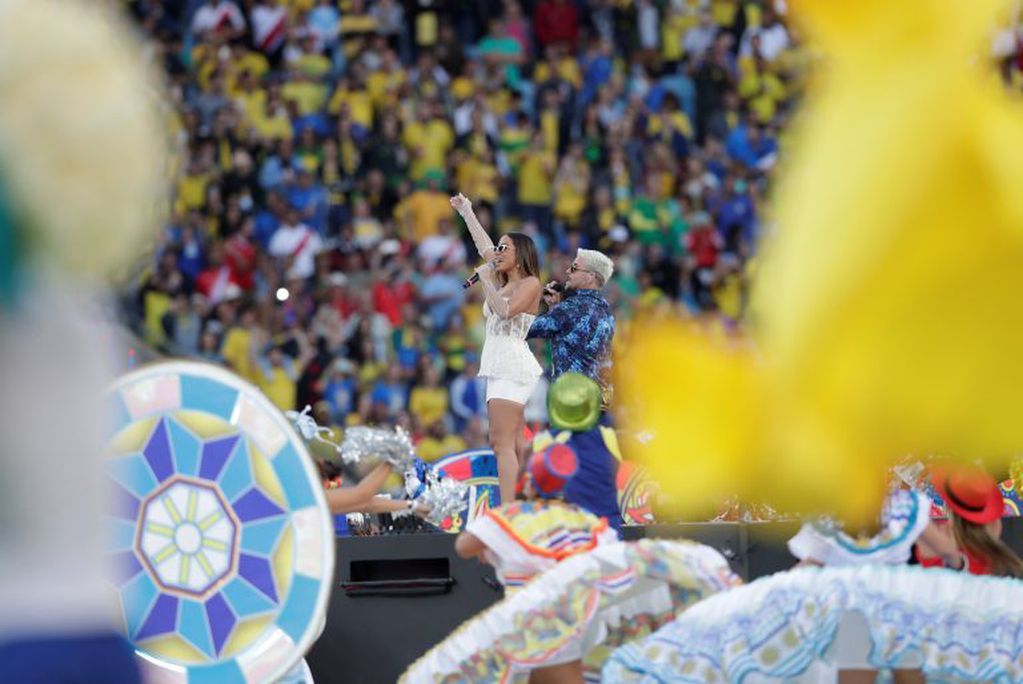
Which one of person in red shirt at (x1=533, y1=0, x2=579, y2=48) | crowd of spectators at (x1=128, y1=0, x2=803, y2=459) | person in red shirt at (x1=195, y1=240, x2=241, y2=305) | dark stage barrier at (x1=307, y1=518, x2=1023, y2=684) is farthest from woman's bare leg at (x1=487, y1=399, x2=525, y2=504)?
person in red shirt at (x1=533, y1=0, x2=579, y2=48)

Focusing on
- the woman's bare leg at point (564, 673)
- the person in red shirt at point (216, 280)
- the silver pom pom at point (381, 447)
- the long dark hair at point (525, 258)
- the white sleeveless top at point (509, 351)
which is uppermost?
the person in red shirt at point (216, 280)

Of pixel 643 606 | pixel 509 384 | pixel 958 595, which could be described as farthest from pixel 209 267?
pixel 958 595

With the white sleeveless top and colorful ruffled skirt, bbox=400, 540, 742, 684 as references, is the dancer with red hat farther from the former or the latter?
the white sleeveless top

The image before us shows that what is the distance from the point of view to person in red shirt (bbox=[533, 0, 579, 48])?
1559cm

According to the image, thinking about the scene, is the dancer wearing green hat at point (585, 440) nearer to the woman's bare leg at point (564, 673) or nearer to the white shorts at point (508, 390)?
the woman's bare leg at point (564, 673)

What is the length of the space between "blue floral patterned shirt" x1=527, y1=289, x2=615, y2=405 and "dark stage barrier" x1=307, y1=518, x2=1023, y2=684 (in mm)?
1088

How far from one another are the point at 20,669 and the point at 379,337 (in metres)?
11.3

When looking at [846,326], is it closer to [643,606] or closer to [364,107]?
[643,606]

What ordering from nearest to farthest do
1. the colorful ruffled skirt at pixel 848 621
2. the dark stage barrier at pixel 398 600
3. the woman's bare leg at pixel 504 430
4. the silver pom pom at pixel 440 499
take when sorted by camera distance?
the colorful ruffled skirt at pixel 848 621 → the silver pom pom at pixel 440 499 → the dark stage barrier at pixel 398 600 → the woman's bare leg at pixel 504 430

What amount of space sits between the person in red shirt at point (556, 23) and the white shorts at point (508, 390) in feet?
26.0

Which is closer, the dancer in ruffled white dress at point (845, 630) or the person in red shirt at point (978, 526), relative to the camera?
the dancer in ruffled white dress at point (845, 630)

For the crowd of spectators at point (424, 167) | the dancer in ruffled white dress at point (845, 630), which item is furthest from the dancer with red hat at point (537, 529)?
the crowd of spectators at point (424, 167)

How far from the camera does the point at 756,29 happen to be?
15.2 metres

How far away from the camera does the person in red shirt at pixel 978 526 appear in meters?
5.95
